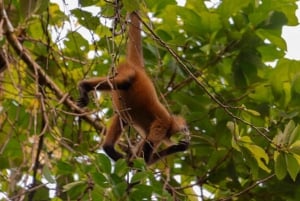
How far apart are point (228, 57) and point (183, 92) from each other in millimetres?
374

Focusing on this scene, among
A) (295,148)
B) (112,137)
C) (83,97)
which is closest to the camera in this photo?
(295,148)

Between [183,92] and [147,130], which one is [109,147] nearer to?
[147,130]

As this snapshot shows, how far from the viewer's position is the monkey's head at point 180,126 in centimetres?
408

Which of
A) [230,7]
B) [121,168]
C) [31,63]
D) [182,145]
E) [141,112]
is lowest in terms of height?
[121,168]

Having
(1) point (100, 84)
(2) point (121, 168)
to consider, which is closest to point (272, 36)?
(1) point (100, 84)

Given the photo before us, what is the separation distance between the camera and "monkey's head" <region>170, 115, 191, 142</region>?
161 inches

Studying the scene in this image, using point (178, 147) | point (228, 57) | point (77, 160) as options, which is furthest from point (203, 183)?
point (77, 160)

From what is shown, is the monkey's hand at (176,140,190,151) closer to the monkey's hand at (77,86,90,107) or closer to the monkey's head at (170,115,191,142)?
the monkey's head at (170,115,191,142)

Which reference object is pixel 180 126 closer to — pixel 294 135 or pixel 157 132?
pixel 157 132

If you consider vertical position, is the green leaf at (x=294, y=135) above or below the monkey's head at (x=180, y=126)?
below

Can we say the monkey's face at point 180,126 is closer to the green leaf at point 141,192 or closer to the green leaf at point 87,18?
the green leaf at point 87,18

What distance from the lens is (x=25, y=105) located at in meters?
4.50

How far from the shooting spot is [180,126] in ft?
13.5

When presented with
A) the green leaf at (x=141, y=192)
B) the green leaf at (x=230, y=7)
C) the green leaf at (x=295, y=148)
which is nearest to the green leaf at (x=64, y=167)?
the green leaf at (x=141, y=192)
